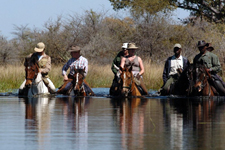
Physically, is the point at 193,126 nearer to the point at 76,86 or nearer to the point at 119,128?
the point at 119,128

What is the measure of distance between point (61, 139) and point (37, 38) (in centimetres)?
3651

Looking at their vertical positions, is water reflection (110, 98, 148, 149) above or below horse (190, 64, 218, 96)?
below

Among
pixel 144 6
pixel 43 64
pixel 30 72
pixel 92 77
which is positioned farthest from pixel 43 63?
pixel 144 6

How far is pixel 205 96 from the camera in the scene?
58.5 feet

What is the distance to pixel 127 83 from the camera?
17.6 meters

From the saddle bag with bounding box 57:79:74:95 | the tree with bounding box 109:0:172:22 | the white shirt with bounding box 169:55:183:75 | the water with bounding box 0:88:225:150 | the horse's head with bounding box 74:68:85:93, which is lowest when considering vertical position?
the water with bounding box 0:88:225:150

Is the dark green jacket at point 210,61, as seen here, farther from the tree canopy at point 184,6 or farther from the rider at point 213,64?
the tree canopy at point 184,6

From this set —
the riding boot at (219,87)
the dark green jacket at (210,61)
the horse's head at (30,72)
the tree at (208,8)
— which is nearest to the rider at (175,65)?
the dark green jacket at (210,61)

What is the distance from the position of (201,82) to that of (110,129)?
8658 millimetres

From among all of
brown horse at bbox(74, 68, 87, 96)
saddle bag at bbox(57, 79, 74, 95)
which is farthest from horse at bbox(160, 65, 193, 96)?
saddle bag at bbox(57, 79, 74, 95)

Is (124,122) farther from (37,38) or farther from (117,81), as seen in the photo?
(37,38)

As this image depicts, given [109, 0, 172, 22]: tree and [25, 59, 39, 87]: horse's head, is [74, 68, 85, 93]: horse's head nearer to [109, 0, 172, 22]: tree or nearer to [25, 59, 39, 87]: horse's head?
[25, 59, 39, 87]: horse's head

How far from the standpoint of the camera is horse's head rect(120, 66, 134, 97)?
1753cm

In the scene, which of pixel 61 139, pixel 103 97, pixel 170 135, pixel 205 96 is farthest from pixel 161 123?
pixel 103 97
